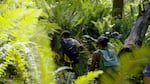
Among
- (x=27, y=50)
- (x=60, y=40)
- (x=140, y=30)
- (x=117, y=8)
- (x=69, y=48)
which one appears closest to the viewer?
(x=27, y=50)

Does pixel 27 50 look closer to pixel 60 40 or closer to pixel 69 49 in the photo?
pixel 69 49

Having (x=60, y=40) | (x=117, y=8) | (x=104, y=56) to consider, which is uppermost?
(x=117, y=8)

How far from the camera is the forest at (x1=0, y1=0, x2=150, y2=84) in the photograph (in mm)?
1665

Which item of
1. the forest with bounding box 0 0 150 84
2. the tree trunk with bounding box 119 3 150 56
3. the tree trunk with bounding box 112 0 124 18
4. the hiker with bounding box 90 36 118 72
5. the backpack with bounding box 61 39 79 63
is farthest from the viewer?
the tree trunk with bounding box 112 0 124 18

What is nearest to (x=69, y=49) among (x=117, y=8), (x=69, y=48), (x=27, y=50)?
(x=69, y=48)

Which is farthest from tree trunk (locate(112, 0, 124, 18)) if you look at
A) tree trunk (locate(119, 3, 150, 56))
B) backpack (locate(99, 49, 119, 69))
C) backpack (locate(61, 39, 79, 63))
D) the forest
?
backpack (locate(99, 49, 119, 69))

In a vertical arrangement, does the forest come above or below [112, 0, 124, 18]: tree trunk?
below

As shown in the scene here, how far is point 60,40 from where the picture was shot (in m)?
9.08

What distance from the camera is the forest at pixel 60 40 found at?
5.46 ft

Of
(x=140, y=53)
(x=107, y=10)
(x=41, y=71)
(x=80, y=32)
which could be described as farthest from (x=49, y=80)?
(x=107, y=10)

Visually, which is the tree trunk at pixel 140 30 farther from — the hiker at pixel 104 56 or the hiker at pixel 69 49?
the hiker at pixel 69 49

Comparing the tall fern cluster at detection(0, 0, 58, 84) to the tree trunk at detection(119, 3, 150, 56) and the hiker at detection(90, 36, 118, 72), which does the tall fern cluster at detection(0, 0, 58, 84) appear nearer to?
the hiker at detection(90, 36, 118, 72)

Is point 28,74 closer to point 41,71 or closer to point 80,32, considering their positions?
point 41,71

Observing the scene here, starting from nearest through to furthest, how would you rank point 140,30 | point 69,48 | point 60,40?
point 140,30, point 69,48, point 60,40
